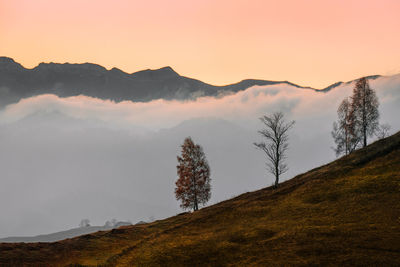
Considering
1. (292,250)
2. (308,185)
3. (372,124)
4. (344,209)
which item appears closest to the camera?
(292,250)

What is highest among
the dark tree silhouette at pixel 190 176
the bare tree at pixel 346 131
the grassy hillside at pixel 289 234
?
the bare tree at pixel 346 131

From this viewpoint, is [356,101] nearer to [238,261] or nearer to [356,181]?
[356,181]

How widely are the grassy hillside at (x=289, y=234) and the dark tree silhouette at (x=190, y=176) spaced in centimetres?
2075

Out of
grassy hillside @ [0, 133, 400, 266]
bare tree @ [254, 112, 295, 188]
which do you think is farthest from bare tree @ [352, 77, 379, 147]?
bare tree @ [254, 112, 295, 188]

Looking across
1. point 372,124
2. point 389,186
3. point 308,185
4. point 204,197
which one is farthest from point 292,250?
point 372,124

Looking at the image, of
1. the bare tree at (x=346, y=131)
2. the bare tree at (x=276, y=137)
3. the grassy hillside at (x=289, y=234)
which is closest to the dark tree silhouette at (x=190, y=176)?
the bare tree at (x=276, y=137)

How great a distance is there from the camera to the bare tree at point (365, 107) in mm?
69750

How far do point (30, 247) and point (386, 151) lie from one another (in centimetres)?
5424

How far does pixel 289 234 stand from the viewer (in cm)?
3012

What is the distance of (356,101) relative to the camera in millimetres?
71250

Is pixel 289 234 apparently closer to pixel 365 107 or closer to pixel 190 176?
pixel 190 176

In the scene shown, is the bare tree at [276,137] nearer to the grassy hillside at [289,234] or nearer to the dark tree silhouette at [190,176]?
the grassy hillside at [289,234]

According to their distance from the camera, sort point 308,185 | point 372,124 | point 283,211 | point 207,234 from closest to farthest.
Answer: point 207,234
point 283,211
point 308,185
point 372,124

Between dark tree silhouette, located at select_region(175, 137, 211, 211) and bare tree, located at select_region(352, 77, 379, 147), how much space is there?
1488 inches
